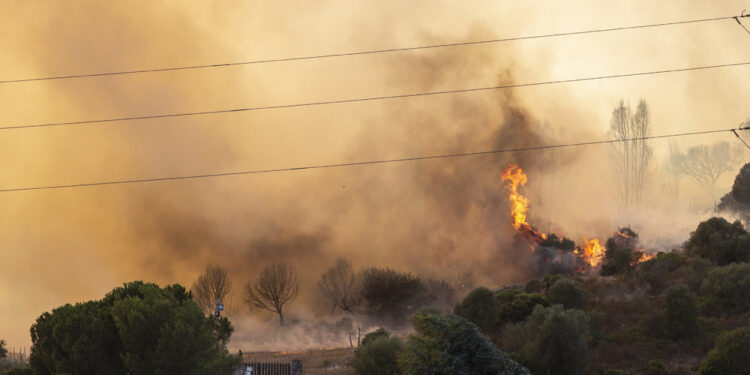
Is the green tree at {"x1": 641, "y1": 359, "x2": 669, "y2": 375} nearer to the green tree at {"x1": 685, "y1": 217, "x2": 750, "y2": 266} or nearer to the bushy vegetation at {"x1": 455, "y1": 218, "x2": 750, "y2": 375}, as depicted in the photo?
the bushy vegetation at {"x1": 455, "y1": 218, "x2": 750, "y2": 375}

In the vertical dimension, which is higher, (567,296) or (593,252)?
(593,252)

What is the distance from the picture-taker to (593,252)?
126062mm

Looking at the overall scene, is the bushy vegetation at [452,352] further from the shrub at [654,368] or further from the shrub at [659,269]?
the shrub at [659,269]

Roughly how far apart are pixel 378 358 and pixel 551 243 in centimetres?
7938

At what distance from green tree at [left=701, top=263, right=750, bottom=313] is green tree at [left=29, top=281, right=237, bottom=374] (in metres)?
48.1

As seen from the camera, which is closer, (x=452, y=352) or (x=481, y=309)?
(x=452, y=352)

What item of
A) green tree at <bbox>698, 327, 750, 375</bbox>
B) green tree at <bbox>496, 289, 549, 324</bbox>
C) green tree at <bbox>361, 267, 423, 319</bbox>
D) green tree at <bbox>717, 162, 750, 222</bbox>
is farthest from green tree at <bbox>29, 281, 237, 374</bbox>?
green tree at <bbox>717, 162, 750, 222</bbox>

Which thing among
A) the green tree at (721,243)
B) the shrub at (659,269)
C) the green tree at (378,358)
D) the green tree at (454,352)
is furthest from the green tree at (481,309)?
the green tree at (454,352)

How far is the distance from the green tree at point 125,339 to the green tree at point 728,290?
158 feet

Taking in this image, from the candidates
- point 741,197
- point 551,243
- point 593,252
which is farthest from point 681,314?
point 741,197

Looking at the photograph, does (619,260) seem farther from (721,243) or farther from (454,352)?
(454,352)

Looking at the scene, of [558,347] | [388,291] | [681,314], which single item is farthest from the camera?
[388,291]

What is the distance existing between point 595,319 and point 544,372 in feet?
39.4

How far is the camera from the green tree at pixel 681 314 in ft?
215
